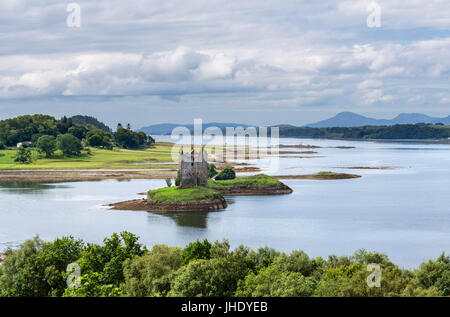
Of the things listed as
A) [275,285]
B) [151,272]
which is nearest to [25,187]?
[151,272]

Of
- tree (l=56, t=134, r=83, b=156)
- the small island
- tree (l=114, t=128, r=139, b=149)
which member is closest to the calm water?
the small island

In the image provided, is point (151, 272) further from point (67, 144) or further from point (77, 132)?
point (77, 132)

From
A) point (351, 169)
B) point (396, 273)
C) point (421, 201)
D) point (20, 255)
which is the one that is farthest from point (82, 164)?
point (396, 273)

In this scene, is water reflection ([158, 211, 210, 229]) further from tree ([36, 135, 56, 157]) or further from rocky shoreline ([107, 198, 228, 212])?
tree ([36, 135, 56, 157])

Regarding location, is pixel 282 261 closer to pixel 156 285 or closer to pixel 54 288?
pixel 156 285

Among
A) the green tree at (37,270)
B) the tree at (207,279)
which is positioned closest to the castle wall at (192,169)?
the green tree at (37,270)

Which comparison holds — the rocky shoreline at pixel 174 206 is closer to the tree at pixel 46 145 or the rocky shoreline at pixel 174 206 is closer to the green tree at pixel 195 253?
the green tree at pixel 195 253

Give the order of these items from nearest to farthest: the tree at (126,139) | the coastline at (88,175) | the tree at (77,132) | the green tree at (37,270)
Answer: the green tree at (37,270) → the coastline at (88,175) → the tree at (77,132) → the tree at (126,139)
